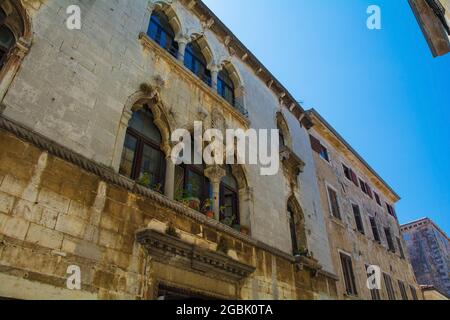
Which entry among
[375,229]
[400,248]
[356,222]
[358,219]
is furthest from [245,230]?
[400,248]

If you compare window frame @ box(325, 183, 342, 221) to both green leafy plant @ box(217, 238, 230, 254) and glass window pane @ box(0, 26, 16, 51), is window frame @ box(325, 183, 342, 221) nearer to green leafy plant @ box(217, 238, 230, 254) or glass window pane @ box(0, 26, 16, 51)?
green leafy plant @ box(217, 238, 230, 254)

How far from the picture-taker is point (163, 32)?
9.02 m

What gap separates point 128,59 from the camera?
23.0ft

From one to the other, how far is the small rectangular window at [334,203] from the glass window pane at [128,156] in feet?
32.0

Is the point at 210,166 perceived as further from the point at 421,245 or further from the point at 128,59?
the point at 421,245

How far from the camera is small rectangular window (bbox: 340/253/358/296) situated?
11.8 metres

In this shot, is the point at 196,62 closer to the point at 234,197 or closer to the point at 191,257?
the point at 234,197

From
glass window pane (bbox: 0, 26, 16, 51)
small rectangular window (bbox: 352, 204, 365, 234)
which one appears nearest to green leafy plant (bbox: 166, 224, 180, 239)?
glass window pane (bbox: 0, 26, 16, 51)

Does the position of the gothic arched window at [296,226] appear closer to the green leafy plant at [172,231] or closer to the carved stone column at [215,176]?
the carved stone column at [215,176]

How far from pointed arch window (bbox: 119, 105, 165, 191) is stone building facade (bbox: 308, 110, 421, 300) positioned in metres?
7.86

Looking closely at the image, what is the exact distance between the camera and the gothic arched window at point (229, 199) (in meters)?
8.00

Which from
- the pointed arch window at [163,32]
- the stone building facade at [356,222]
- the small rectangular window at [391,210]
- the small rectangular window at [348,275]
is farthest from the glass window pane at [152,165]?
the small rectangular window at [391,210]

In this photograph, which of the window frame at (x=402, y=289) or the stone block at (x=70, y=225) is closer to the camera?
the stone block at (x=70, y=225)

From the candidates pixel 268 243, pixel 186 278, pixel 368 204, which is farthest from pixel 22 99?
pixel 368 204
